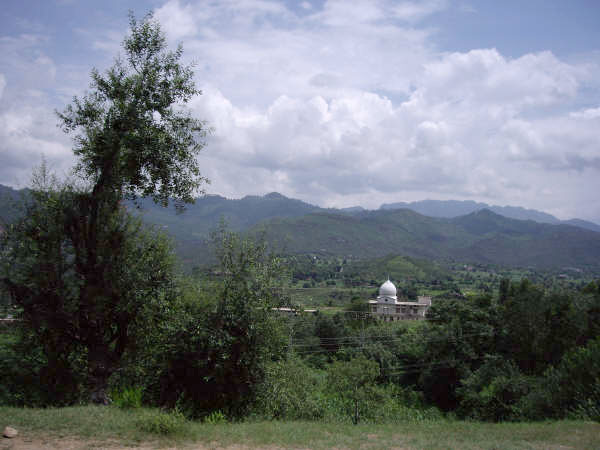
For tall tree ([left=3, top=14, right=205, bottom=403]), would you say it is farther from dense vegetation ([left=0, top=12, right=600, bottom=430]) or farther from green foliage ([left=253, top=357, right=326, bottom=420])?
green foliage ([left=253, top=357, right=326, bottom=420])

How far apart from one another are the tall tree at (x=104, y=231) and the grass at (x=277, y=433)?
3201 mm

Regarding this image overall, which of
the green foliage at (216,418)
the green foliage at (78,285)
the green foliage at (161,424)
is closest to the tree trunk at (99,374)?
the green foliage at (78,285)

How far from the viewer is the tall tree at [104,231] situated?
11.6 meters

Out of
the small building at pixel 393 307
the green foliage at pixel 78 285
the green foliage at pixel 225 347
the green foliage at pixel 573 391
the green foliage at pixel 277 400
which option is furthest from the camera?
the small building at pixel 393 307

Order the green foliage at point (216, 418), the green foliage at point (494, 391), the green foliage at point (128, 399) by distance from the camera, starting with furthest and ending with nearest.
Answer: the green foliage at point (494, 391)
the green foliage at point (128, 399)
the green foliage at point (216, 418)

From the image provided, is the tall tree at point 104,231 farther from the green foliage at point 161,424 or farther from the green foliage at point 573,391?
the green foliage at point 573,391

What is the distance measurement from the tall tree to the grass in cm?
320

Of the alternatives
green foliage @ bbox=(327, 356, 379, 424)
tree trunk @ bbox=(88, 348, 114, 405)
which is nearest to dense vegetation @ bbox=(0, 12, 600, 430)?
tree trunk @ bbox=(88, 348, 114, 405)

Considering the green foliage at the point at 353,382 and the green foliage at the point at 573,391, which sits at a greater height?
the green foliage at the point at 573,391

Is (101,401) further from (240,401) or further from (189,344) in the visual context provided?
(240,401)

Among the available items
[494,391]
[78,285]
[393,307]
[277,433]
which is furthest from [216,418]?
[393,307]

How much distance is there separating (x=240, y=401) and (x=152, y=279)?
4.42m

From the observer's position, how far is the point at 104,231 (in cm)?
1242

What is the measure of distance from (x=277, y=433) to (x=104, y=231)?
25.1ft
